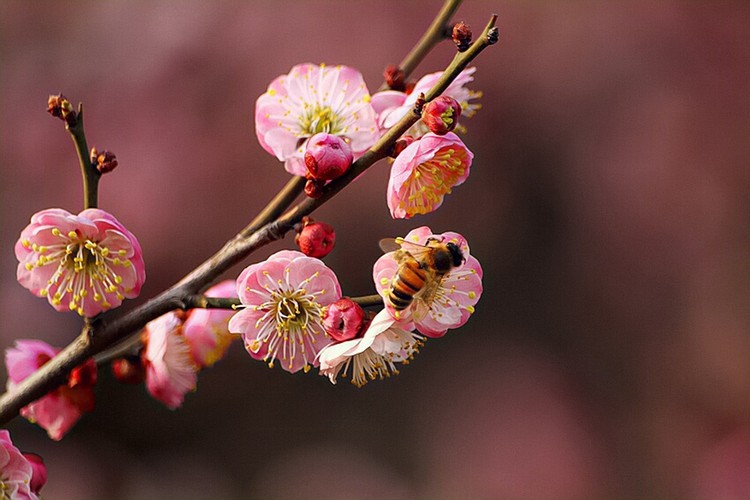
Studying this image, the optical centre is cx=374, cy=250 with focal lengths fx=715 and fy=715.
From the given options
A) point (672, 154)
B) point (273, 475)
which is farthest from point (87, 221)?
point (672, 154)

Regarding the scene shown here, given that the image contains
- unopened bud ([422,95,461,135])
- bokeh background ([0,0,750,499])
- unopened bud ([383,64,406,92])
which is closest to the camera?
unopened bud ([422,95,461,135])

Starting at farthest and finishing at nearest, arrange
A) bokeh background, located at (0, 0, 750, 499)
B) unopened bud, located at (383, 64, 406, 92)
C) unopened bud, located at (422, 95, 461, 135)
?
bokeh background, located at (0, 0, 750, 499) < unopened bud, located at (383, 64, 406, 92) < unopened bud, located at (422, 95, 461, 135)

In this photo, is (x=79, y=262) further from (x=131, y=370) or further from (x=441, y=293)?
(x=441, y=293)

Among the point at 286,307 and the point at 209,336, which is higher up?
the point at 286,307

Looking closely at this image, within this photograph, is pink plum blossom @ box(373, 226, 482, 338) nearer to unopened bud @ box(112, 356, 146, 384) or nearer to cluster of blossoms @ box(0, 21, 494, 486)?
cluster of blossoms @ box(0, 21, 494, 486)

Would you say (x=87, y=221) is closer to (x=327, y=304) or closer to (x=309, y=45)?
(x=327, y=304)

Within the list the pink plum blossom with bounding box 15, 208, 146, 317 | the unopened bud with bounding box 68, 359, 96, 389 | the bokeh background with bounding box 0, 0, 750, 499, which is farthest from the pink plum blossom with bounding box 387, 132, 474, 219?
the bokeh background with bounding box 0, 0, 750, 499

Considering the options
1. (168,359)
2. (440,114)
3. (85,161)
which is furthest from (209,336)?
(440,114)
